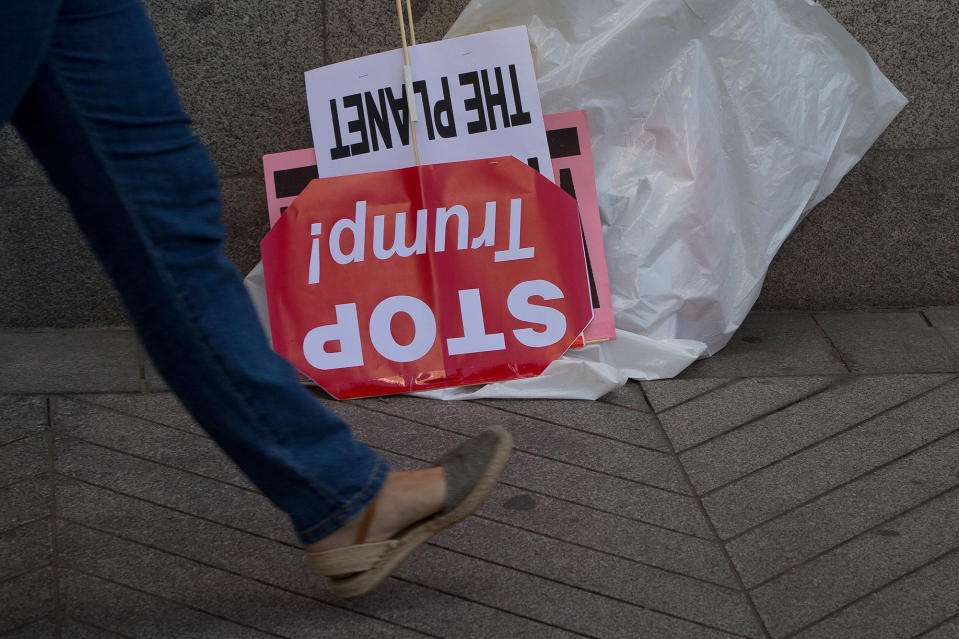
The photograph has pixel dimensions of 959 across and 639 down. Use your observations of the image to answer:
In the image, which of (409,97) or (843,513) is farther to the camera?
(409,97)

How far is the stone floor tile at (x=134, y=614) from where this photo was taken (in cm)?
155

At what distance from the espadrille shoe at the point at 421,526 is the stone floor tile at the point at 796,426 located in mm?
596

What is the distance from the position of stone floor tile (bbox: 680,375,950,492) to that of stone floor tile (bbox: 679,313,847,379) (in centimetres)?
14

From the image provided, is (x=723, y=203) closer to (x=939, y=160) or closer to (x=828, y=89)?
(x=828, y=89)

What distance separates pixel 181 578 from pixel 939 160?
239 cm

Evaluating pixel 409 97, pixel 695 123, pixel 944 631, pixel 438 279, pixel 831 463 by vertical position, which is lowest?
pixel 944 631

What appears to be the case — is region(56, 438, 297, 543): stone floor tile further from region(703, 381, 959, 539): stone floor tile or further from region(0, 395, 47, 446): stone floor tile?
region(703, 381, 959, 539): stone floor tile

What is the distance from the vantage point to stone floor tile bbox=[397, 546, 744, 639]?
1562 mm

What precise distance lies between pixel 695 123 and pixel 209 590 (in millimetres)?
1683

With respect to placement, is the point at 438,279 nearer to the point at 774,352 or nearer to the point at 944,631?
the point at 774,352

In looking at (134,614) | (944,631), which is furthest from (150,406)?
(944,631)

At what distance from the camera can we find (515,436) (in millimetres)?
2221

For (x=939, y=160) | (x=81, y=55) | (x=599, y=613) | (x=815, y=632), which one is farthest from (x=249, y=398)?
(x=939, y=160)

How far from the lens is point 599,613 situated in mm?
1598
